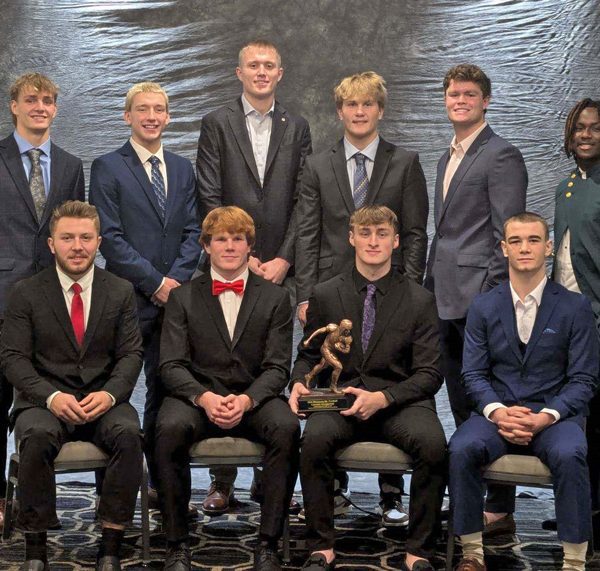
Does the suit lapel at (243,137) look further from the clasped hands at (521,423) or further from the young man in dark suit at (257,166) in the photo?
the clasped hands at (521,423)

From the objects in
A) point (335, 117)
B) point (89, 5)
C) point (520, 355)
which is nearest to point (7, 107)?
point (89, 5)

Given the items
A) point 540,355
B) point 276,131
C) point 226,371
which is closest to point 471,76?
point 276,131

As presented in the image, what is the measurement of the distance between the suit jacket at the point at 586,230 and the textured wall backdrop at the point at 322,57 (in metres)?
1.63

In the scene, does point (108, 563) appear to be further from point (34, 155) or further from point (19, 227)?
point (34, 155)

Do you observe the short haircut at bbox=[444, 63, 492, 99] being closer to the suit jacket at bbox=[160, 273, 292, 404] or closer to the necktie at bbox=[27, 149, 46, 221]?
the suit jacket at bbox=[160, 273, 292, 404]

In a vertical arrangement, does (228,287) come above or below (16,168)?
below

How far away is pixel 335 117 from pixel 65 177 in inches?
82.8

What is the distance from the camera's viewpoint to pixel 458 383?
4.57 m

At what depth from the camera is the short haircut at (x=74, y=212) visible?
165 inches

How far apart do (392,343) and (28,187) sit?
5.38 feet

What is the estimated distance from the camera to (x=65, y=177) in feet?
14.9

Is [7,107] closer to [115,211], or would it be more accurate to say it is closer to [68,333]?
[115,211]

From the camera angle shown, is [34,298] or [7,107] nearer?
[34,298]

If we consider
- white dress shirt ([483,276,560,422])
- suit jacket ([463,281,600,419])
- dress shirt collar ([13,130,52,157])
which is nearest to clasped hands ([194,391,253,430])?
suit jacket ([463,281,600,419])
